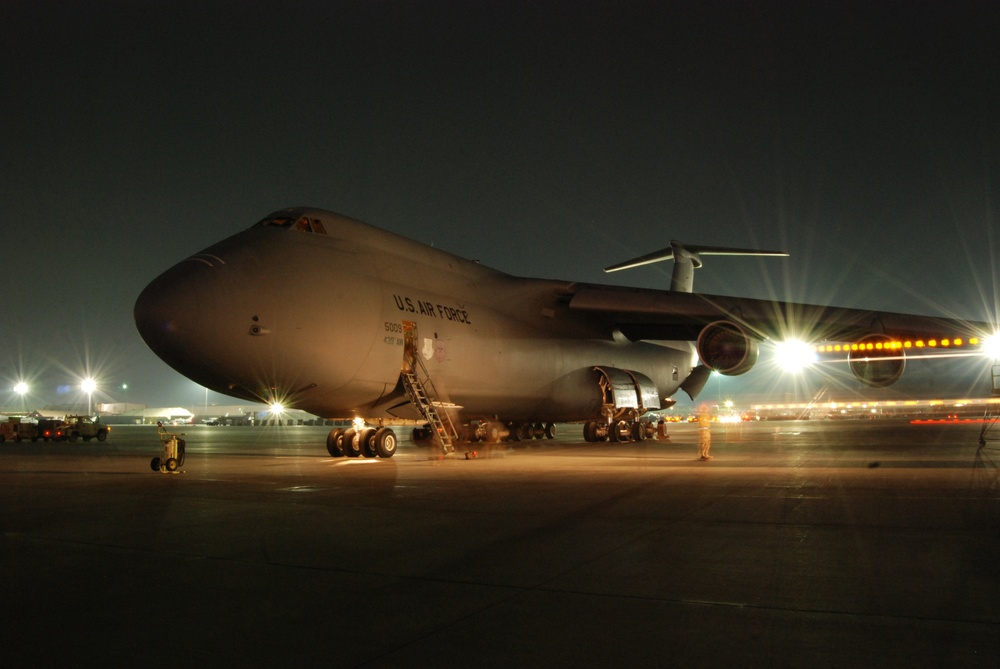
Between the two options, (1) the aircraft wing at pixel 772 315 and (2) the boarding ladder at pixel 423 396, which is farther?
(1) the aircraft wing at pixel 772 315

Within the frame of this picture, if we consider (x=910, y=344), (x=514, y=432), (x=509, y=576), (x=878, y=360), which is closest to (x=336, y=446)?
(x=514, y=432)

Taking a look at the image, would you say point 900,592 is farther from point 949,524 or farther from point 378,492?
point 378,492

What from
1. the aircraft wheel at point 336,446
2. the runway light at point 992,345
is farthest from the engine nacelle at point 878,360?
the aircraft wheel at point 336,446

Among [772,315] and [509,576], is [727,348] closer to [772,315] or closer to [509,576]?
[772,315]

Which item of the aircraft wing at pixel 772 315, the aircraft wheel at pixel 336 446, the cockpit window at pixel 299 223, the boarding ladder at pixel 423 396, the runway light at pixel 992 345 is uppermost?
the cockpit window at pixel 299 223

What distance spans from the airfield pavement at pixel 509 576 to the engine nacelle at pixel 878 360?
10622mm

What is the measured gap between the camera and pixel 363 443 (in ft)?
52.6

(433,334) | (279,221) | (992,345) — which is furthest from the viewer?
(992,345)

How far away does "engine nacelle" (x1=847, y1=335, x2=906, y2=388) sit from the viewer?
63.4 ft

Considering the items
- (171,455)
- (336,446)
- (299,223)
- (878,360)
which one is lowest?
(336,446)

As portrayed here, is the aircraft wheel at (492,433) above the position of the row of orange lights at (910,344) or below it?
below

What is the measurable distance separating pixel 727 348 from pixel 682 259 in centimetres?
1183

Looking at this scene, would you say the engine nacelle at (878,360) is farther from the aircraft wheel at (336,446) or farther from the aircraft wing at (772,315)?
the aircraft wheel at (336,446)

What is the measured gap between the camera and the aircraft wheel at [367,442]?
15.9 metres
